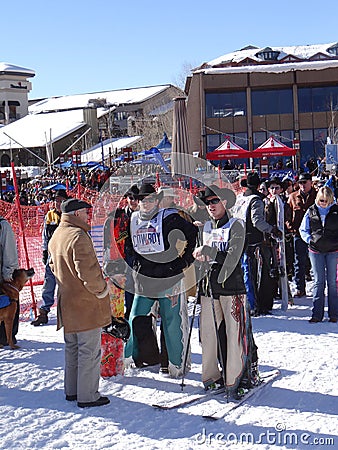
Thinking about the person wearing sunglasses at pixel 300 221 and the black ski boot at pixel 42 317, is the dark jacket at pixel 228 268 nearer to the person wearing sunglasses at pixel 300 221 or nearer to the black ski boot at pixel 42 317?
the black ski boot at pixel 42 317

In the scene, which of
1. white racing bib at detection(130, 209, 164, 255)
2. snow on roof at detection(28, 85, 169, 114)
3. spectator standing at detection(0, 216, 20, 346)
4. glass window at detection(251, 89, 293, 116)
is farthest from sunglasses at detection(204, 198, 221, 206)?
snow on roof at detection(28, 85, 169, 114)

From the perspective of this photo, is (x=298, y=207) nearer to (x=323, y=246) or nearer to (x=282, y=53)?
(x=323, y=246)

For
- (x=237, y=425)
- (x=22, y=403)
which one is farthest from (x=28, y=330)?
(x=237, y=425)

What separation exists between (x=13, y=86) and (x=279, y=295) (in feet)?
271

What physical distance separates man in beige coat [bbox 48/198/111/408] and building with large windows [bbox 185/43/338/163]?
3902cm

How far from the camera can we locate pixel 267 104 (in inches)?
1778

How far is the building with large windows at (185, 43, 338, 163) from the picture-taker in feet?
145

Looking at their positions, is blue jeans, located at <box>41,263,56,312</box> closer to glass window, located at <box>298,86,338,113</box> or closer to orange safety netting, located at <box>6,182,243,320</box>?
orange safety netting, located at <box>6,182,243,320</box>

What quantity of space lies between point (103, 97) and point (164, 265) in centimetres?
7922

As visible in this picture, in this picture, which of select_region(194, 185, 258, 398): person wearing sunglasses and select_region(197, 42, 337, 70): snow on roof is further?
select_region(197, 42, 337, 70): snow on roof

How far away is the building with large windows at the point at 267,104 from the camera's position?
44.1m

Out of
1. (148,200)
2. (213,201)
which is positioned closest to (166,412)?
(213,201)

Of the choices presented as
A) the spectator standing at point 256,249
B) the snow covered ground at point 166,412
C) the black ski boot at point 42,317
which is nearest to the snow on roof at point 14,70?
the black ski boot at point 42,317

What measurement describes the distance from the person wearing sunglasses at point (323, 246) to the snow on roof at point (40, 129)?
5197 cm
